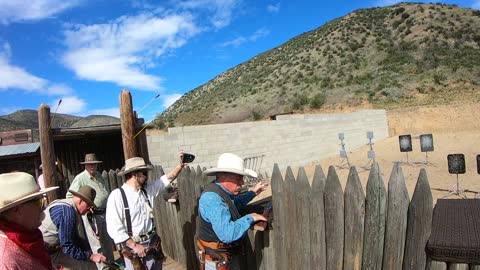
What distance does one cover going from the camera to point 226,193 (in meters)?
2.88

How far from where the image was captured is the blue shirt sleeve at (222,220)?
263 centimetres

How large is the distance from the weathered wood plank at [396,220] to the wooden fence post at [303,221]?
2.12 feet

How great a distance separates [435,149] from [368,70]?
2243cm

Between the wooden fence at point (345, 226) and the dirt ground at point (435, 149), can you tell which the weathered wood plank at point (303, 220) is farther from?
the dirt ground at point (435, 149)

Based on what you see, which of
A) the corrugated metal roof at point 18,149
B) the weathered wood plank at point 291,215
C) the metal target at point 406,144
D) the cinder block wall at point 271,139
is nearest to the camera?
the weathered wood plank at point 291,215

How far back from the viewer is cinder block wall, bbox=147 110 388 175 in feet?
36.2

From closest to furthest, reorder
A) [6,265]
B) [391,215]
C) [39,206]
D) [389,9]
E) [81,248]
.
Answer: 1. [6,265]
2. [39,206]
3. [391,215]
4. [81,248]
5. [389,9]

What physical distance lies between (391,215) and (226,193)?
125cm

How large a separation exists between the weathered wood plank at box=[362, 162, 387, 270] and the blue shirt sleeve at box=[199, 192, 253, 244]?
91 centimetres

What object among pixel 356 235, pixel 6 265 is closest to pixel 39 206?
pixel 6 265

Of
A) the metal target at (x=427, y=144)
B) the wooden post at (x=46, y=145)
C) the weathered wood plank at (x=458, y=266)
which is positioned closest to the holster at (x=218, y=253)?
the weathered wood plank at (x=458, y=266)

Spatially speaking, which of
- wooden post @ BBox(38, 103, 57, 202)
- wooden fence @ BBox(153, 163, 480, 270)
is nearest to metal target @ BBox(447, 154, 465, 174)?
wooden fence @ BBox(153, 163, 480, 270)

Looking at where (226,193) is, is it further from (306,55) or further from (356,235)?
(306,55)

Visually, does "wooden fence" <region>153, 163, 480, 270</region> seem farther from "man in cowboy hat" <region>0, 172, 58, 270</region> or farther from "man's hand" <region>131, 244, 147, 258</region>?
"man in cowboy hat" <region>0, 172, 58, 270</region>
